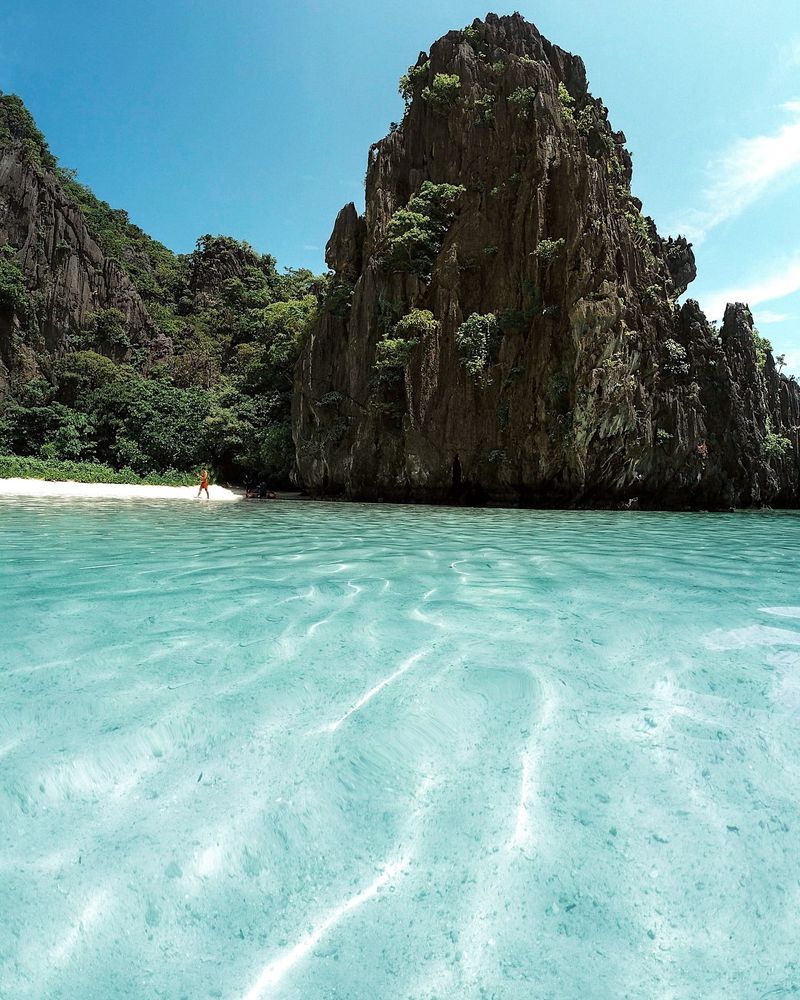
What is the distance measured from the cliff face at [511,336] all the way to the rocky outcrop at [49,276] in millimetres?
22956

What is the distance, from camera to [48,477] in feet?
91.0

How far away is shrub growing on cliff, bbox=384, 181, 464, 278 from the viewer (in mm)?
24172

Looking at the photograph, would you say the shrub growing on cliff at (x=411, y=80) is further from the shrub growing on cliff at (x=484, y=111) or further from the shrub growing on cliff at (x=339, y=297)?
the shrub growing on cliff at (x=339, y=297)

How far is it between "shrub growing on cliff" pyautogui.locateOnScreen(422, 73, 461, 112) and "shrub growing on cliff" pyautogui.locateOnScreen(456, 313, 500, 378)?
13087 mm

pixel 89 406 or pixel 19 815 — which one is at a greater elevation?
pixel 89 406

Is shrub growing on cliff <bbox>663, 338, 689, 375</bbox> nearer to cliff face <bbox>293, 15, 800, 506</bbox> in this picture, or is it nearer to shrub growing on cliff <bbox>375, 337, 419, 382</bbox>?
cliff face <bbox>293, 15, 800, 506</bbox>

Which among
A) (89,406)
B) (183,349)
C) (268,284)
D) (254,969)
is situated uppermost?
(268,284)

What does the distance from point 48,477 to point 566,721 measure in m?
32.1

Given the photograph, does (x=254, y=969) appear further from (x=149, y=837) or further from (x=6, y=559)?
(x=6, y=559)

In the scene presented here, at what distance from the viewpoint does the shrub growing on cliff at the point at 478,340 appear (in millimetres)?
22172

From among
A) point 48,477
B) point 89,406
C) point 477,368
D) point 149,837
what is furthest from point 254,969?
point 89,406

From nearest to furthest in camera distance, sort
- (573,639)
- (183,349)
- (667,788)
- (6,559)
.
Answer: (667,788), (573,639), (6,559), (183,349)

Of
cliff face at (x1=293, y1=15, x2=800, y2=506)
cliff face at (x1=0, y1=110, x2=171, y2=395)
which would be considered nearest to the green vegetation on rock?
cliff face at (x1=0, y1=110, x2=171, y2=395)

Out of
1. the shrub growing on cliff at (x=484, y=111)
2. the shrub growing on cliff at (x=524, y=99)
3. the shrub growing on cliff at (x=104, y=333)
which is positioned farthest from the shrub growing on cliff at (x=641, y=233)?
the shrub growing on cliff at (x=104, y=333)
